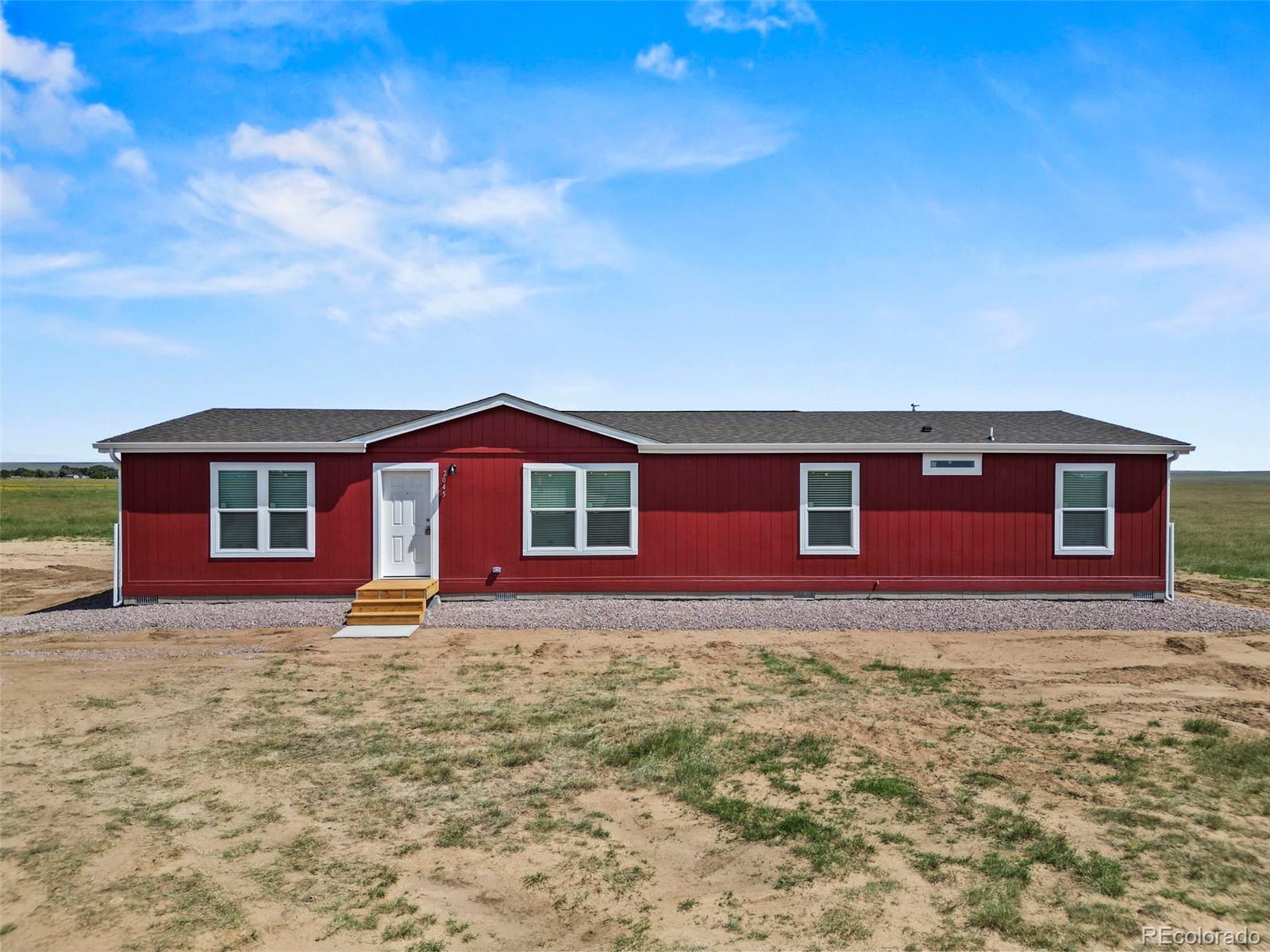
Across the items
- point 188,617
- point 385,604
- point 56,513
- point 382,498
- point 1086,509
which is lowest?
point 188,617

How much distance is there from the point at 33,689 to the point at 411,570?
253 inches

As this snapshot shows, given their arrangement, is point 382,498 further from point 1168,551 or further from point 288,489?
point 1168,551

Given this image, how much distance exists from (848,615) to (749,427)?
4649 millimetres

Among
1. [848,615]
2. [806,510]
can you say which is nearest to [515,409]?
[806,510]

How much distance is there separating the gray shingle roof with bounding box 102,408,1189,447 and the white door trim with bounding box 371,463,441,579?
0.86m

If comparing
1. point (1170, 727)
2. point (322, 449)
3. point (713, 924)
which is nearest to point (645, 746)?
point (713, 924)

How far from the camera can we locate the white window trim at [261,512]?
14383mm

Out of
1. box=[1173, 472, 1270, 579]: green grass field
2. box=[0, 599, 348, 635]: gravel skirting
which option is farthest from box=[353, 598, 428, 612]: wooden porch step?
box=[1173, 472, 1270, 579]: green grass field

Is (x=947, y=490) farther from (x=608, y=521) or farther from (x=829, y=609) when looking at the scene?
(x=608, y=521)

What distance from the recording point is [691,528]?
49.1 feet

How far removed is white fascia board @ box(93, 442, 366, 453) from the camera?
1402cm

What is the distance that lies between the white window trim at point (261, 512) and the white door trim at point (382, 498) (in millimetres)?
1120

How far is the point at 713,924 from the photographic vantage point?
4.31 metres

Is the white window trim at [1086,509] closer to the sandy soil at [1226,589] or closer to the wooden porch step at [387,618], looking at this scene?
the sandy soil at [1226,589]
